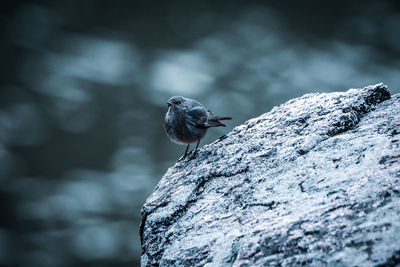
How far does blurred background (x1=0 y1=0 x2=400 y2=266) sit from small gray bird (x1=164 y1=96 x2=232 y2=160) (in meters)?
8.82

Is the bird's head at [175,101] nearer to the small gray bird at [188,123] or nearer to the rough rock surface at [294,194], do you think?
the small gray bird at [188,123]

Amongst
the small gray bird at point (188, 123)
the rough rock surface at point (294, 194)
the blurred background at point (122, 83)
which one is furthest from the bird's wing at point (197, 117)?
the blurred background at point (122, 83)

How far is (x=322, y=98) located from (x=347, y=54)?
1855 cm

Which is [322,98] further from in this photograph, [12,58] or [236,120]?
[12,58]

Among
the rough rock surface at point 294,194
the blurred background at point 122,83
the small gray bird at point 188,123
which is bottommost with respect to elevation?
the rough rock surface at point 294,194

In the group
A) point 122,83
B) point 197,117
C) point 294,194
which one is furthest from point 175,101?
point 122,83

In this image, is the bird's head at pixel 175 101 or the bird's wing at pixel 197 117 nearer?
the bird's wing at pixel 197 117

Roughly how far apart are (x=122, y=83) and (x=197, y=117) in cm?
1588

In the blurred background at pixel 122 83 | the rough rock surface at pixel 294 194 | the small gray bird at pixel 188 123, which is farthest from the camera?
the blurred background at pixel 122 83

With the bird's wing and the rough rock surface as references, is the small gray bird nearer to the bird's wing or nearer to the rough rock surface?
the bird's wing

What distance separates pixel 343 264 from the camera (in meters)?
2.25

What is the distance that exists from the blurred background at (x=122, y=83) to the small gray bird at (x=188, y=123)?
28.9 ft

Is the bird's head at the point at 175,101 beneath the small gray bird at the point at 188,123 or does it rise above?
above

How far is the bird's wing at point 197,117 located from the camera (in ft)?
17.9
